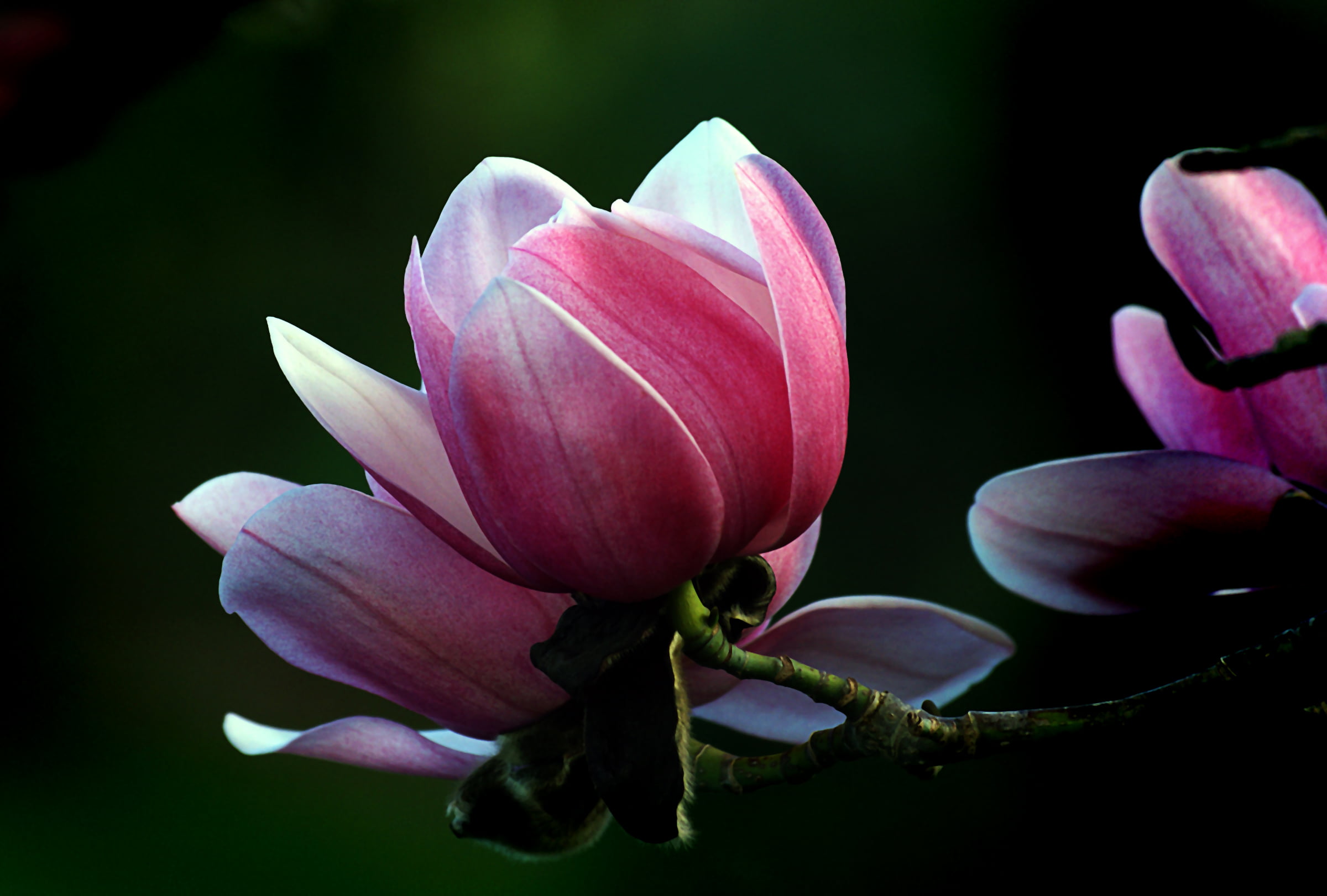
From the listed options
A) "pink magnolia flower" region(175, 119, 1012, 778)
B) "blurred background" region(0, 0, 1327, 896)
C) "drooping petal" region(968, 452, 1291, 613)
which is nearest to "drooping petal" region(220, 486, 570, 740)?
"pink magnolia flower" region(175, 119, 1012, 778)

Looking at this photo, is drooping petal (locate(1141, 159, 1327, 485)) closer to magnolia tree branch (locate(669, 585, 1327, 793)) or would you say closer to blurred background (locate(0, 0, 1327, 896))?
magnolia tree branch (locate(669, 585, 1327, 793))

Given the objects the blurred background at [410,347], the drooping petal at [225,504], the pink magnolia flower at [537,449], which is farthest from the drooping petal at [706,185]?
the blurred background at [410,347]

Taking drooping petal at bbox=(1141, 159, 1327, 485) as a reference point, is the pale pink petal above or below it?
above

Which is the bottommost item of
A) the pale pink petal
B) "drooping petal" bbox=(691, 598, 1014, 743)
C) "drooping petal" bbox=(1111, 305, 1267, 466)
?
"drooping petal" bbox=(691, 598, 1014, 743)

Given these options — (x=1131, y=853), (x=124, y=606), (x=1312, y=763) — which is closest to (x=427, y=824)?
(x=124, y=606)

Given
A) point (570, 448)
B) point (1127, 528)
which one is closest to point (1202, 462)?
point (1127, 528)

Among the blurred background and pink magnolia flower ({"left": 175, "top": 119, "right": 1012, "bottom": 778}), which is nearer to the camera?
pink magnolia flower ({"left": 175, "top": 119, "right": 1012, "bottom": 778})
